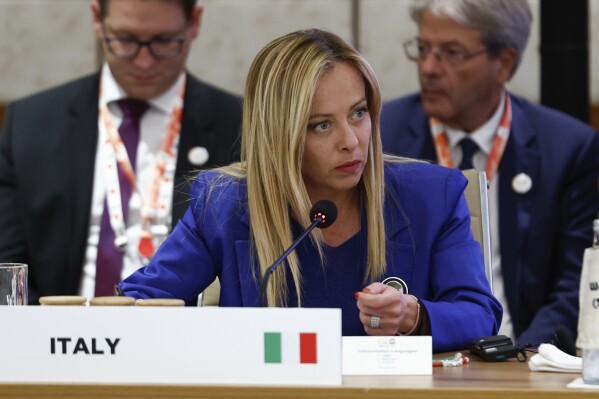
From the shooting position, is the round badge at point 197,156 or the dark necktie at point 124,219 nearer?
the dark necktie at point 124,219

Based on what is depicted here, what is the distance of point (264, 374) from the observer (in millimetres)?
2164

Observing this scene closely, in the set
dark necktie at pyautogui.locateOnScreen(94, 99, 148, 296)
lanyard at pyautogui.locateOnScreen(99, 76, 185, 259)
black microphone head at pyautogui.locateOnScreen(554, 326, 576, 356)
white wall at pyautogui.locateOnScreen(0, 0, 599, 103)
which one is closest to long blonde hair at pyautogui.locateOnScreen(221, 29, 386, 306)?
black microphone head at pyautogui.locateOnScreen(554, 326, 576, 356)

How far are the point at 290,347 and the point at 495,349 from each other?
0.67 meters

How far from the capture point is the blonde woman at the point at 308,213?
298 cm

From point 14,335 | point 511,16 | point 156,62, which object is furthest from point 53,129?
point 14,335

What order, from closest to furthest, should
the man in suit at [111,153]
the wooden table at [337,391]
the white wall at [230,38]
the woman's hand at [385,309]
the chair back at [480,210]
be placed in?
1. the wooden table at [337,391]
2. the woman's hand at [385,309]
3. the chair back at [480,210]
4. the man in suit at [111,153]
5. the white wall at [230,38]

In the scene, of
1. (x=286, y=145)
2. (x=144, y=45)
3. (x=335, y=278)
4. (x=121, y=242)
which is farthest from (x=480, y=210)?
(x=144, y=45)

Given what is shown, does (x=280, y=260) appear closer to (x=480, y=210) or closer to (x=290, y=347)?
(x=290, y=347)

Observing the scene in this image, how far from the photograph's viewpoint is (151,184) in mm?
4535

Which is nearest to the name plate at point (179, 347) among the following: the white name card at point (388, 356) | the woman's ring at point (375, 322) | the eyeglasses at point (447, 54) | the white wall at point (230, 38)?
the white name card at point (388, 356)

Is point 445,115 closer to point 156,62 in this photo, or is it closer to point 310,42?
point 156,62

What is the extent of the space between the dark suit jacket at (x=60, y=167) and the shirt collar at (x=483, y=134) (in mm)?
841

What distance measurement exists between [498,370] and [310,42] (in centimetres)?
102

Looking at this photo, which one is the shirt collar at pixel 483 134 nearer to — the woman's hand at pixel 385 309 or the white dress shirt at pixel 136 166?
the white dress shirt at pixel 136 166
